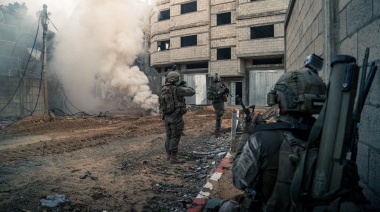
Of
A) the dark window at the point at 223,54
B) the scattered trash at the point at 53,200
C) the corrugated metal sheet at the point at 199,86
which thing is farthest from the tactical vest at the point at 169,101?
the corrugated metal sheet at the point at 199,86

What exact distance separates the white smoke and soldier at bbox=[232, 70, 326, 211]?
16378mm

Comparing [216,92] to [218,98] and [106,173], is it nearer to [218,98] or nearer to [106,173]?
[218,98]

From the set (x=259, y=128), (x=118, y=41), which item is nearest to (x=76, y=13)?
(x=118, y=41)

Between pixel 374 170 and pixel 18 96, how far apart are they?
15652mm

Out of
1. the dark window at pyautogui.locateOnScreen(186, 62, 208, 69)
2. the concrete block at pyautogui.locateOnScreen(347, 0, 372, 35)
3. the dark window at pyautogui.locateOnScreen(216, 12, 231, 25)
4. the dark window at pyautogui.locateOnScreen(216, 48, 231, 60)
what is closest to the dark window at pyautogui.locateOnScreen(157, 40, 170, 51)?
the dark window at pyautogui.locateOnScreen(186, 62, 208, 69)

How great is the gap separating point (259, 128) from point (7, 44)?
18.1 m

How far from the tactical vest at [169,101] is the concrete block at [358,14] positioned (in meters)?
3.51

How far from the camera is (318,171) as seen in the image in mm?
1285

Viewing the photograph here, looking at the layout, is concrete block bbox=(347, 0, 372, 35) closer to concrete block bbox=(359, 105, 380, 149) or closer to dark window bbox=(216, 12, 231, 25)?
concrete block bbox=(359, 105, 380, 149)

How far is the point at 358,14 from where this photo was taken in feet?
6.43

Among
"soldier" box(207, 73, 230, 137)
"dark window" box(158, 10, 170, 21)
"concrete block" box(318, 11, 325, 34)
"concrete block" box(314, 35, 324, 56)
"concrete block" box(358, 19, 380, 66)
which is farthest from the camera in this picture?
"dark window" box(158, 10, 170, 21)

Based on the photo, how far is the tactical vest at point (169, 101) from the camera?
5.21 meters

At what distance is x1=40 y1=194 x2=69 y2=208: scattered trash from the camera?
10.4ft

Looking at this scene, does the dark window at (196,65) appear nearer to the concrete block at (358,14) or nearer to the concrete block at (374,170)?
the concrete block at (358,14)
